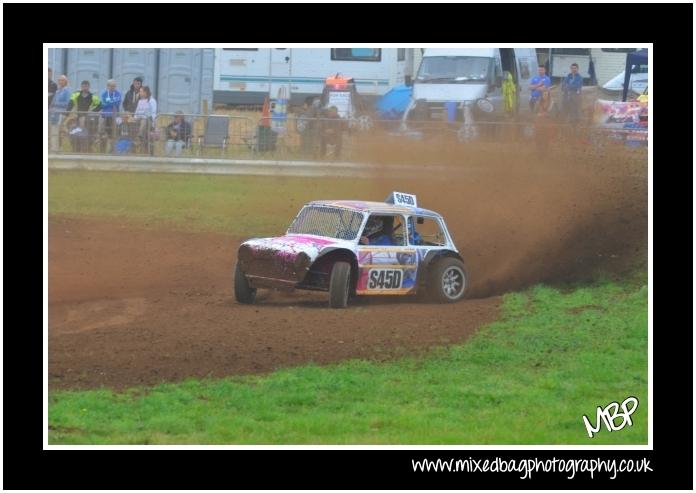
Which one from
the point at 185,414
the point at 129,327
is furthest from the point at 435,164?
the point at 185,414

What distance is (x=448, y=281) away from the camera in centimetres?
1512

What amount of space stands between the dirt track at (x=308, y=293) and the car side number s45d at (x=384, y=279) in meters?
0.30

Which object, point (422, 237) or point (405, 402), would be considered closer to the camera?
point (405, 402)

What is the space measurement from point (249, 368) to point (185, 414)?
156 cm

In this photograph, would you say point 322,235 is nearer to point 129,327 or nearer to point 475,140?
point 129,327

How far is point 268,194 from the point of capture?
23.6m

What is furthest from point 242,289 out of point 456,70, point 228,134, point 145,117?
point 456,70

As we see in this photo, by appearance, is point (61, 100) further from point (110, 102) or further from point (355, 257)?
point (355, 257)

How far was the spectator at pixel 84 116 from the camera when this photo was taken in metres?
23.6

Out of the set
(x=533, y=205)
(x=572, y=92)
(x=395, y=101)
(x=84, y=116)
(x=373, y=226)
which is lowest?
(x=373, y=226)

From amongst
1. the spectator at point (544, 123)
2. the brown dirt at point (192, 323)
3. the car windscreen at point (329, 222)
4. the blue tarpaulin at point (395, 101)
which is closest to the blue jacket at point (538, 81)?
the spectator at point (544, 123)

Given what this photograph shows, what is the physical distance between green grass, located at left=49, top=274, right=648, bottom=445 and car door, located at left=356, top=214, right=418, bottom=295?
2.22m

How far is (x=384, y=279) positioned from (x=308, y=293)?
54.0 inches

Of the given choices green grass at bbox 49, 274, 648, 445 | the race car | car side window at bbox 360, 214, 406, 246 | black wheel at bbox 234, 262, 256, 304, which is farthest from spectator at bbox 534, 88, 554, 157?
green grass at bbox 49, 274, 648, 445
